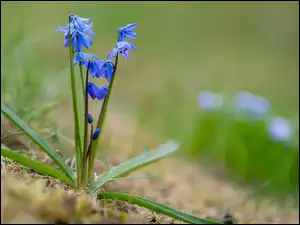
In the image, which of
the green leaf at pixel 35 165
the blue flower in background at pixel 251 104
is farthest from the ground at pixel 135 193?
the blue flower in background at pixel 251 104

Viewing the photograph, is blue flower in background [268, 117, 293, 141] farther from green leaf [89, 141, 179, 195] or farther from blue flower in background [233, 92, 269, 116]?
green leaf [89, 141, 179, 195]

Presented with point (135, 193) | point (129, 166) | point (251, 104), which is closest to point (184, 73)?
point (251, 104)

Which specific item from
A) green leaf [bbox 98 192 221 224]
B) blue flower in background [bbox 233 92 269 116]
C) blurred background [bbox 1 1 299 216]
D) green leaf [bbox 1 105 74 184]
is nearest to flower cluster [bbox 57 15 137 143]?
green leaf [bbox 1 105 74 184]

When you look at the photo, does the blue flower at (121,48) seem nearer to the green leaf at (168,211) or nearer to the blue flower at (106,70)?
the blue flower at (106,70)

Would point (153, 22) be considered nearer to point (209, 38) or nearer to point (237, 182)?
point (209, 38)

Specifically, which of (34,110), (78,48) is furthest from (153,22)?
(78,48)
